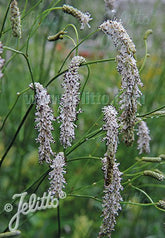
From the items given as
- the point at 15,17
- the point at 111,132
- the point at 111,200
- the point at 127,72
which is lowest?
the point at 111,200

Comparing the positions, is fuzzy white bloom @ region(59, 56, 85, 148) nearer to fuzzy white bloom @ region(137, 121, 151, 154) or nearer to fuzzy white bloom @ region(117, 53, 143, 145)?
fuzzy white bloom @ region(117, 53, 143, 145)

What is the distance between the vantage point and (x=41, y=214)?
4.71 feet

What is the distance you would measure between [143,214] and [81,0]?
39.1 inches

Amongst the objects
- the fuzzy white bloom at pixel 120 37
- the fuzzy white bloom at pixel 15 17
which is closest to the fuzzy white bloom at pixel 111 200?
the fuzzy white bloom at pixel 120 37

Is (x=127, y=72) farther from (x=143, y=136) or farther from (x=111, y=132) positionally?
(x=143, y=136)

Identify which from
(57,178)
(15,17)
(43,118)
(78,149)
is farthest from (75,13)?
(78,149)

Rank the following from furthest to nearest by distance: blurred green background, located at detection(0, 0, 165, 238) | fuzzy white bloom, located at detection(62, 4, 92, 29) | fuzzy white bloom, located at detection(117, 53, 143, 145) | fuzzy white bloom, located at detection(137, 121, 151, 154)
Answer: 1. blurred green background, located at detection(0, 0, 165, 238)
2. fuzzy white bloom, located at detection(137, 121, 151, 154)
3. fuzzy white bloom, located at detection(62, 4, 92, 29)
4. fuzzy white bloom, located at detection(117, 53, 143, 145)

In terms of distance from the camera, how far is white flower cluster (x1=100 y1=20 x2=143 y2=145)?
2.04 feet

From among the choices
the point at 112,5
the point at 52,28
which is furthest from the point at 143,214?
the point at 112,5

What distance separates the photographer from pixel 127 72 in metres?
0.62

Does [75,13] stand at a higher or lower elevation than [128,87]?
higher

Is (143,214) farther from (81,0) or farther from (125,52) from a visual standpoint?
(125,52)

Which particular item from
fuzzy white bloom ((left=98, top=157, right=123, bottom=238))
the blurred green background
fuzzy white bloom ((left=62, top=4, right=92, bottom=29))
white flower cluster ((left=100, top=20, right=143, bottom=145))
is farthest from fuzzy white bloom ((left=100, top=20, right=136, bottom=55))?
the blurred green background

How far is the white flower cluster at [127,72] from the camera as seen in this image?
0.62 metres
